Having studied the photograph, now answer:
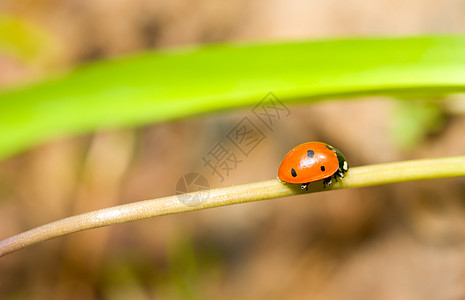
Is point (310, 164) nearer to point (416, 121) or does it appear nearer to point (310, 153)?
point (310, 153)

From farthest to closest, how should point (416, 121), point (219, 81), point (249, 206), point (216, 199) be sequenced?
point (249, 206) → point (416, 121) → point (219, 81) → point (216, 199)

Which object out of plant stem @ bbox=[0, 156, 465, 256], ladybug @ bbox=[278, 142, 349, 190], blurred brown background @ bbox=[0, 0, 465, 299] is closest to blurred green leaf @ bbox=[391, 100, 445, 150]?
blurred brown background @ bbox=[0, 0, 465, 299]

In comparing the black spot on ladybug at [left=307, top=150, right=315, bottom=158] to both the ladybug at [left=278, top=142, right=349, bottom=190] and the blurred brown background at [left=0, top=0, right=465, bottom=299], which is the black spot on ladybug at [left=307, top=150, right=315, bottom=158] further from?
the blurred brown background at [left=0, top=0, right=465, bottom=299]

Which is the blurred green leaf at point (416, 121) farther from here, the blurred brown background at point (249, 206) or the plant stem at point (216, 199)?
the plant stem at point (216, 199)

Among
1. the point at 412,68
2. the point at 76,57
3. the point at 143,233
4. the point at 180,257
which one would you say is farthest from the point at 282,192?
the point at 76,57

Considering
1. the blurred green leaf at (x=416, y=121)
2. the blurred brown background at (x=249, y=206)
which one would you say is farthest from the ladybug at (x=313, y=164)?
the blurred green leaf at (x=416, y=121)

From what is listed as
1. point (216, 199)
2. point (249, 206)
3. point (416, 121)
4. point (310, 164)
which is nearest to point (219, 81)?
point (310, 164)

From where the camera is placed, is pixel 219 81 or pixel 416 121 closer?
pixel 219 81
